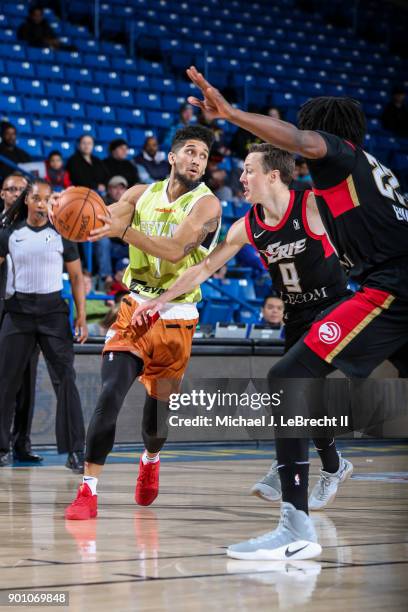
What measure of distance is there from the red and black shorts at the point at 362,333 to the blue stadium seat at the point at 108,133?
43.8ft

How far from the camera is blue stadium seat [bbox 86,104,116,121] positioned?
17562 millimetres

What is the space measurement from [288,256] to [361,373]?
1.27m

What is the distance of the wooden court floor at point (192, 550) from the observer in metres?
3.51

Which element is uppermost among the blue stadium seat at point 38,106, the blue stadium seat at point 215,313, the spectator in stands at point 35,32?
the spectator in stands at point 35,32

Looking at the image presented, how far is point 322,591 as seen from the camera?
11.9 feet

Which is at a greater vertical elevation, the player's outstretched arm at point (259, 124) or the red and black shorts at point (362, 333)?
the player's outstretched arm at point (259, 124)

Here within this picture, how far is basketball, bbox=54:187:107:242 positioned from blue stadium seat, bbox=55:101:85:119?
12.3 metres

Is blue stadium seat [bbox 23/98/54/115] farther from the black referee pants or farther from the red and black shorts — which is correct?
the red and black shorts


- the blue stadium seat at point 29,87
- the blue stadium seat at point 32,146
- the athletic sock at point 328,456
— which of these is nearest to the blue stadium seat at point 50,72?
the blue stadium seat at point 29,87

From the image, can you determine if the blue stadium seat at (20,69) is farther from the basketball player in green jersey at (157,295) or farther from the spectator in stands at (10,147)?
the basketball player in green jersey at (157,295)

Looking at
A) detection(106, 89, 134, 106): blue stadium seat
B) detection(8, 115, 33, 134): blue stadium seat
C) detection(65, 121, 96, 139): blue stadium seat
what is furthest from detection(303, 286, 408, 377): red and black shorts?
detection(106, 89, 134, 106): blue stadium seat

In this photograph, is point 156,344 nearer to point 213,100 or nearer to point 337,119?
point 337,119

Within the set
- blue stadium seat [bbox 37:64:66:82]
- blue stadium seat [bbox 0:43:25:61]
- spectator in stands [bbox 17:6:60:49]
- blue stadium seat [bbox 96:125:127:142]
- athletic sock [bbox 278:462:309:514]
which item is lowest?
blue stadium seat [bbox 96:125:127:142]

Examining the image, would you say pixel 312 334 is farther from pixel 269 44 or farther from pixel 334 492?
pixel 269 44
